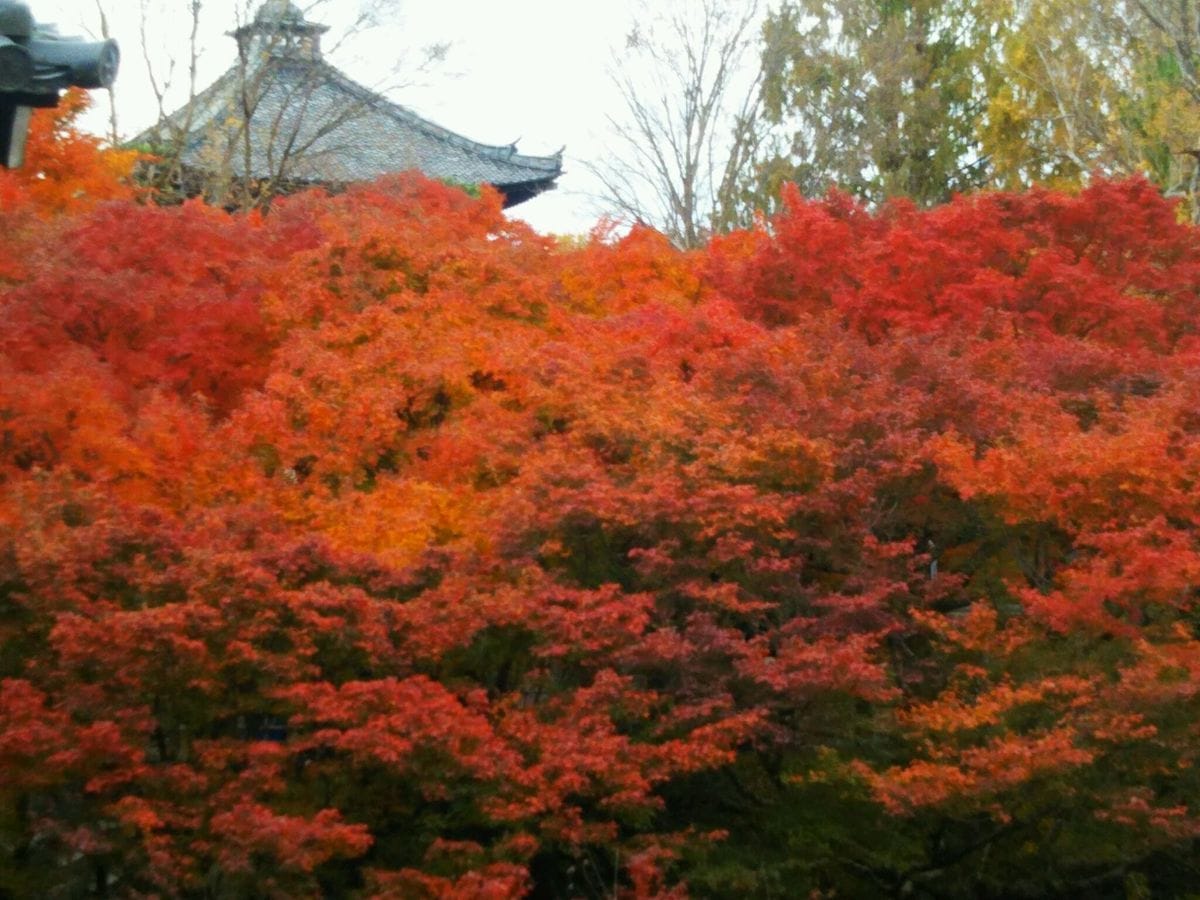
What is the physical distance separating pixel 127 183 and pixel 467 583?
10.6 metres

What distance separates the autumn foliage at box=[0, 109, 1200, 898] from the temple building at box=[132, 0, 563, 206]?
8.26 metres

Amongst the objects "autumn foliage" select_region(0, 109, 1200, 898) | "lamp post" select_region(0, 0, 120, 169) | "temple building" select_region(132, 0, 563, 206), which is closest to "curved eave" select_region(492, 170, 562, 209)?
"temple building" select_region(132, 0, 563, 206)

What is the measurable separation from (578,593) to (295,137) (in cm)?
1611

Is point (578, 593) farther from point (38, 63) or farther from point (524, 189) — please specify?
point (524, 189)

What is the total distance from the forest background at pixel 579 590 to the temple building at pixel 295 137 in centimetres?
837

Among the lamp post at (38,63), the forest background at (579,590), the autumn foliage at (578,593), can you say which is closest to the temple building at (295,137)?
the autumn foliage at (578,593)

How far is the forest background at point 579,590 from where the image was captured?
8555 mm

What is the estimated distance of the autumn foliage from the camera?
855 centimetres

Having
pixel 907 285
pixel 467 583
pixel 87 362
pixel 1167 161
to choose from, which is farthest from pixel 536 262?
pixel 1167 161

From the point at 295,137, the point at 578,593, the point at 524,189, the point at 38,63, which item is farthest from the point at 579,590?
the point at 524,189

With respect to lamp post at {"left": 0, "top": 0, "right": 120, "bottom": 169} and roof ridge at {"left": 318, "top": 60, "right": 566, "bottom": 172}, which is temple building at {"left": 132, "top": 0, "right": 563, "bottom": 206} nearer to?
roof ridge at {"left": 318, "top": 60, "right": 566, "bottom": 172}

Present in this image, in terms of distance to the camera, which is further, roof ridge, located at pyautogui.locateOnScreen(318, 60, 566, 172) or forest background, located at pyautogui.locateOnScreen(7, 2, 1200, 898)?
roof ridge, located at pyautogui.locateOnScreen(318, 60, 566, 172)

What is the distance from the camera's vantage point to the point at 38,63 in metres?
4.68

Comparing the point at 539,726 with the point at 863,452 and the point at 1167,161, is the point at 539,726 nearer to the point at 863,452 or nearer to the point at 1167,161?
the point at 863,452
